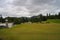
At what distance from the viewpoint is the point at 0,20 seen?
69125 mm
